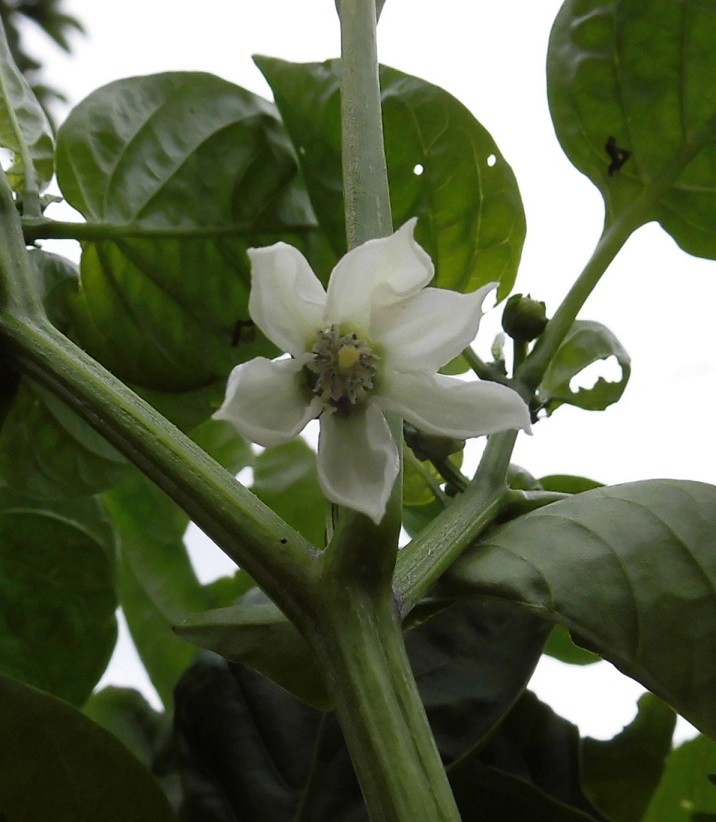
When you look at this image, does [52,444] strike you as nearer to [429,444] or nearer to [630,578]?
[429,444]

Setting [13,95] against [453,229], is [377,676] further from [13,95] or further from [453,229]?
[13,95]

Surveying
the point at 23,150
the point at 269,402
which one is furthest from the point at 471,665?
the point at 23,150

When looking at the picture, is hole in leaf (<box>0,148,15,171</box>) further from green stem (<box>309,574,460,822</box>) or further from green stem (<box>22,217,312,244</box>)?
green stem (<box>309,574,460,822</box>)

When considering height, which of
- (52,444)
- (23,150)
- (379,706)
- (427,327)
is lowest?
(379,706)

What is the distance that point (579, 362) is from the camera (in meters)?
0.43

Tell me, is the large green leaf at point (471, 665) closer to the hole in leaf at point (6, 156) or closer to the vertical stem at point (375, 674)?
the vertical stem at point (375, 674)

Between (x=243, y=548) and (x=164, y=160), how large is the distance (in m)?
0.32

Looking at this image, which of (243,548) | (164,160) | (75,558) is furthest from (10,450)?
(243,548)

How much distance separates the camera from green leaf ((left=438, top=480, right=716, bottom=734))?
0.29 meters

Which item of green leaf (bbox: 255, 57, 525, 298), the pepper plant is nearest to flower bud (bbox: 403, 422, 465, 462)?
the pepper plant

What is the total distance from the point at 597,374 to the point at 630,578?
171 millimetres

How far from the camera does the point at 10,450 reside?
20.8 inches

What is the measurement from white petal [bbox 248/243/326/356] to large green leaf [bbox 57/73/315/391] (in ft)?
0.80

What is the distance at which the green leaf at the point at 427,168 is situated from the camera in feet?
1.59
